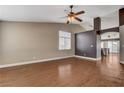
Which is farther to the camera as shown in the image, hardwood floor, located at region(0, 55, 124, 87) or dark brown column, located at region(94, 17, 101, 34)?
dark brown column, located at region(94, 17, 101, 34)

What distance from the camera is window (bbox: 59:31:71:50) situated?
29.3 feet

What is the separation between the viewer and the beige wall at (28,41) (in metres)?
5.92

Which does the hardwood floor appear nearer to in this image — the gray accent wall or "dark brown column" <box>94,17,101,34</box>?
the gray accent wall

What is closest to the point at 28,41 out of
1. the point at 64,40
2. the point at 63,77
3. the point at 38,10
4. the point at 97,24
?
the point at 38,10

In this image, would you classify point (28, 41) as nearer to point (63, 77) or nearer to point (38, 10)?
point (38, 10)

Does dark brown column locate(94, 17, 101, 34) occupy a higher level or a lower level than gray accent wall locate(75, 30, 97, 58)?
higher

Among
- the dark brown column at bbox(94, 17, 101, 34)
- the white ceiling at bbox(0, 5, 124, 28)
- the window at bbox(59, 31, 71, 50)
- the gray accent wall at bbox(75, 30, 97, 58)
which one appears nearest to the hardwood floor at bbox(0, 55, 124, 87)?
the white ceiling at bbox(0, 5, 124, 28)

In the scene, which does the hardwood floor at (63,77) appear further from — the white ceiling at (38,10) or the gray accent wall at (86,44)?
the gray accent wall at (86,44)

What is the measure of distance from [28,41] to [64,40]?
3485 millimetres

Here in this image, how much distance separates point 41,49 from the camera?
7.48 meters

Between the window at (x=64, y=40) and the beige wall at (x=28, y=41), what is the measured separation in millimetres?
453

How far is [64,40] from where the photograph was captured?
9.35 m

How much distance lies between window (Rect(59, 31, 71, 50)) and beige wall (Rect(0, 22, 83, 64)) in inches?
17.8
